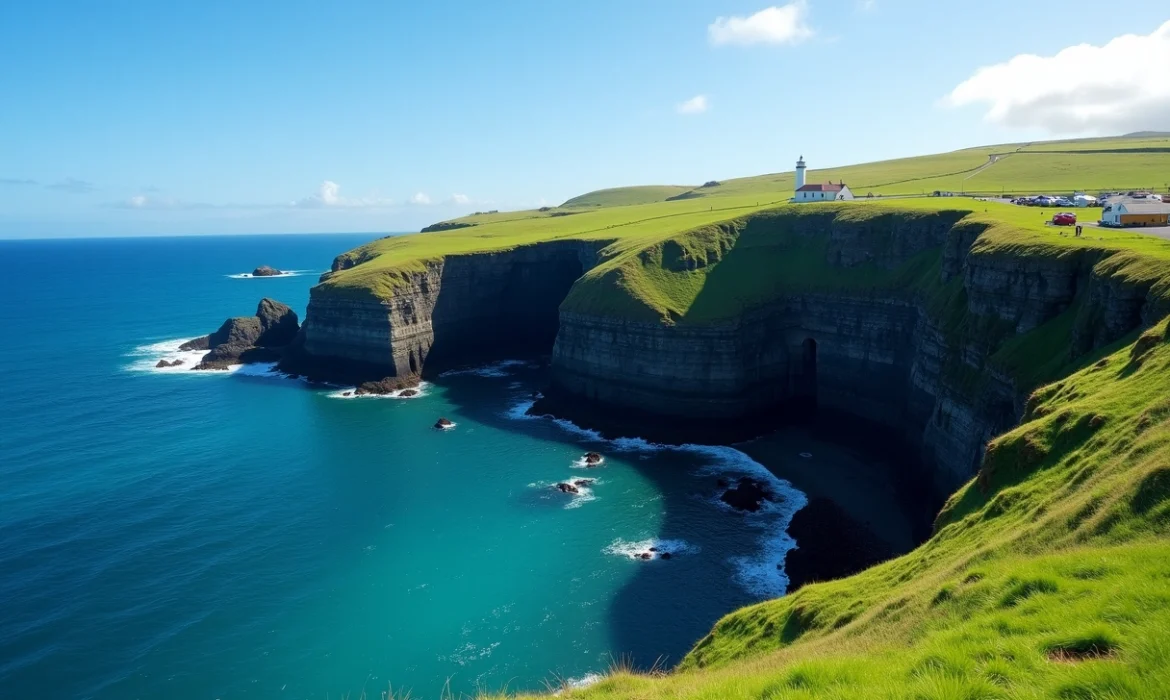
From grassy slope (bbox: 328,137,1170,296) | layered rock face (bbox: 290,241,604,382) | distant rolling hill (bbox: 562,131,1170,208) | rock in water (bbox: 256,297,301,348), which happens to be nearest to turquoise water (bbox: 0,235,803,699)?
layered rock face (bbox: 290,241,604,382)

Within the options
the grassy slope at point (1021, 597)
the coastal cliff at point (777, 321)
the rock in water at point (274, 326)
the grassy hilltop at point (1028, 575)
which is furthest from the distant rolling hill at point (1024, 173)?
the grassy slope at point (1021, 597)

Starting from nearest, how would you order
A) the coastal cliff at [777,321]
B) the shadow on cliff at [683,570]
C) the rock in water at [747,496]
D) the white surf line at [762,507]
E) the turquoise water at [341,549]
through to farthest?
the turquoise water at [341,549]
the shadow on cliff at [683,570]
the white surf line at [762,507]
the coastal cliff at [777,321]
the rock in water at [747,496]

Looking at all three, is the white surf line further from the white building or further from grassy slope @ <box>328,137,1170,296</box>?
the white building

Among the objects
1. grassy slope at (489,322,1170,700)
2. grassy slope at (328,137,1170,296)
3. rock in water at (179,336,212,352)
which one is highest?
grassy slope at (328,137,1170,296)

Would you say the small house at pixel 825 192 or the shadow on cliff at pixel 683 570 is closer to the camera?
the shadow on cliff at pixel 683 570

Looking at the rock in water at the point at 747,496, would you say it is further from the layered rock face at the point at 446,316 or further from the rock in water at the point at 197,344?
the rock in water at the point at 197,344

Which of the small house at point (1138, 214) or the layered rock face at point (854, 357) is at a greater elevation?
the small house at point (1138, 214)

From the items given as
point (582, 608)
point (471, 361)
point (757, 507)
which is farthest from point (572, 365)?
point (582, 608)
